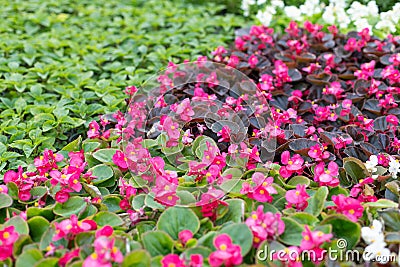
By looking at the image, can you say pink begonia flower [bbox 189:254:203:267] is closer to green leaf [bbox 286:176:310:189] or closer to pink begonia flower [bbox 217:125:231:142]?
green leaf [bbox 286:176:310:189]

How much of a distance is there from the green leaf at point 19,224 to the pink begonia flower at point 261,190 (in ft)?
2.29

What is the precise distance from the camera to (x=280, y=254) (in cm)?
146

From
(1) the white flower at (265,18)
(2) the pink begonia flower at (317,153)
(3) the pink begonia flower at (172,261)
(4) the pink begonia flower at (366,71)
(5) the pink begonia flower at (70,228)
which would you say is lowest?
(5) the pink begonia flower at (70,228)

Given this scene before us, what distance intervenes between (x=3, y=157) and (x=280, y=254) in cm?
127

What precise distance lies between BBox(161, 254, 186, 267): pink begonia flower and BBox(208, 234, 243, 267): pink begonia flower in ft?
0.26

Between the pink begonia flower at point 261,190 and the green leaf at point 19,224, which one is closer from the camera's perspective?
the green leaf at point 19,224

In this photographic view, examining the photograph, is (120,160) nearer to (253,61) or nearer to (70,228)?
(70,228)

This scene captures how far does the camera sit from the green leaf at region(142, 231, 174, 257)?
59.6 inches

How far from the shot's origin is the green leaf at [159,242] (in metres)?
1.51

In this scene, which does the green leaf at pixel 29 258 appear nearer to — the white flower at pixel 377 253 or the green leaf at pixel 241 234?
the green leaf at pixel 241 234

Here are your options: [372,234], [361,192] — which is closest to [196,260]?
[372,234]

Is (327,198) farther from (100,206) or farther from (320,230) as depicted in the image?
(100,206)

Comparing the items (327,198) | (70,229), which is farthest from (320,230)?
(70,229)

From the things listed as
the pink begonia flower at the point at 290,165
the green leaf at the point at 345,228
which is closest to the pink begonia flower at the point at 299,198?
the green leaf at the point at 345,228
